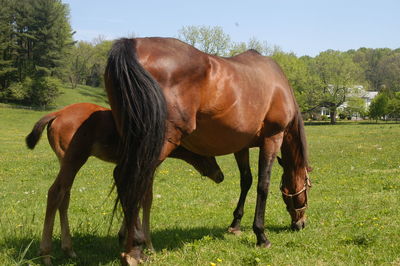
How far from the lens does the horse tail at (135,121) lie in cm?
357

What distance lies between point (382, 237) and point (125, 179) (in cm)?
354

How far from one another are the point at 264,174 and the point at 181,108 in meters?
1.90

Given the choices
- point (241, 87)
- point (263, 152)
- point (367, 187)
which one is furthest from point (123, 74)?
point (367, 187)

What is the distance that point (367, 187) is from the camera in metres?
9.12

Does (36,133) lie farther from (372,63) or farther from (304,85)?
(372,63)

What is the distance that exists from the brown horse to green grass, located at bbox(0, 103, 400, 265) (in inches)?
10.4

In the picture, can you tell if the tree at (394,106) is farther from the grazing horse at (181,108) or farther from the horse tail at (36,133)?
the horse tail at (36,133)

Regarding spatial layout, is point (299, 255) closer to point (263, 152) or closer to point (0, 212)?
point (263, 152)

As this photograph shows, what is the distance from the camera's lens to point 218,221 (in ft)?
21.8

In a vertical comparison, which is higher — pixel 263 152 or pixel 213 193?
pixel 263 152

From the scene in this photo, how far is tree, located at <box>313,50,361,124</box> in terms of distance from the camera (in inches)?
2395

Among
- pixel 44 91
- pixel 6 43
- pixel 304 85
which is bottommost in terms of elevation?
pixel 44 91

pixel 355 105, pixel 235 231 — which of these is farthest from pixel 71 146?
pixel 355 105

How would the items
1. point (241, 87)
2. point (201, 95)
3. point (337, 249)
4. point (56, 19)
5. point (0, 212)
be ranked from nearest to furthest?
point (201, 95)
point (241, 87)
point (337, 249)
point (0, 212)
point (56, 19)
